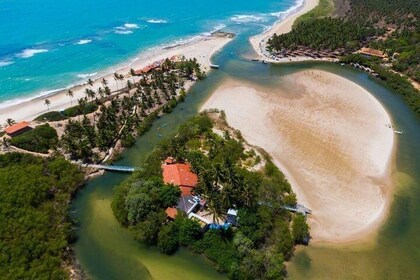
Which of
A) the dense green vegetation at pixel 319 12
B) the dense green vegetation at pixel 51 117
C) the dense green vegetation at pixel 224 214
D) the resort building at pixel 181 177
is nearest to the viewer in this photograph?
the dense green vegetation at pixel 224 214

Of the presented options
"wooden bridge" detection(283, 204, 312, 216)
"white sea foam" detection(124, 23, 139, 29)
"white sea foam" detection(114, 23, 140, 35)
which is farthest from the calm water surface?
"white sea foam" detection(124, 23, 139, 29)

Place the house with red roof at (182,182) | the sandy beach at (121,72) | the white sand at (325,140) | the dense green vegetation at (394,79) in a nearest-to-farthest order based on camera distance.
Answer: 1. the house with red roof at (182,182)
2. the white sand at (325,140)
3. the sandy beach at (121,72)
4. the dense green vegetation at (394,79)

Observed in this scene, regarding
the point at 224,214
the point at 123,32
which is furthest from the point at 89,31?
the point at 224,214

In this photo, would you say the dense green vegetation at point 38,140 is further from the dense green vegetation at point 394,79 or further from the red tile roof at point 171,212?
the dense green vegetation at point 394,79

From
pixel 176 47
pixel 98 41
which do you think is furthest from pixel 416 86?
pixel 98 41

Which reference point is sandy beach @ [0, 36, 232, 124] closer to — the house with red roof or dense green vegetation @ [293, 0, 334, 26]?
the house with red roof

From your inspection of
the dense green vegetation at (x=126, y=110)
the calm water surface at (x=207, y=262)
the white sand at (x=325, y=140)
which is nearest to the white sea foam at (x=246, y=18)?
the dense green vegetation at (x=126, y=110)

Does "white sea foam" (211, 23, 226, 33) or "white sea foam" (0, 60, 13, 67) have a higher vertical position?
"white sea foam" (211, 23, 226, 33)
